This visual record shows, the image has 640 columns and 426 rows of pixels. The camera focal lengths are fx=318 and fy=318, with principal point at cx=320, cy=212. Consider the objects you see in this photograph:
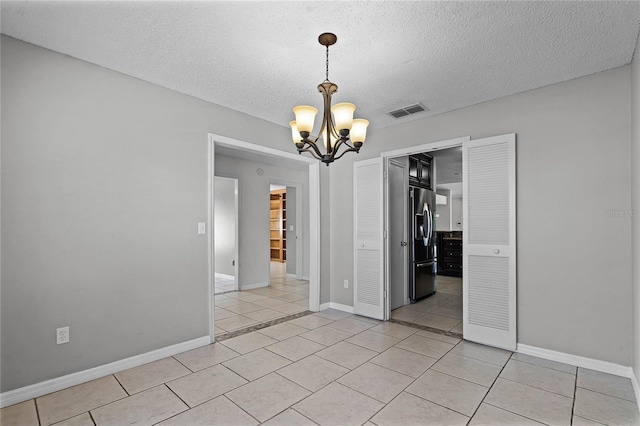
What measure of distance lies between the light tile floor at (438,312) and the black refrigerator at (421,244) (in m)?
0.21

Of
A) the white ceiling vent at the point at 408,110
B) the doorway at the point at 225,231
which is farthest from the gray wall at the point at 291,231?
the white ceiling vent at the point at 408,110

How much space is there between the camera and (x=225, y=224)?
6977 mm

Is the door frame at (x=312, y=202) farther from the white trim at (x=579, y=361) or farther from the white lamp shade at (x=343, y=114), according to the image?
the white trim at (x=579, y=361)

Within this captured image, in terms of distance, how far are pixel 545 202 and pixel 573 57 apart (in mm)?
1215

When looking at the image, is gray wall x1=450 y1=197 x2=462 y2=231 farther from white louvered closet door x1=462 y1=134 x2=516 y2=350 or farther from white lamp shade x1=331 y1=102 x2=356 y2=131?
white lamp shade x1=331 y1=102 x2=356 y2=131

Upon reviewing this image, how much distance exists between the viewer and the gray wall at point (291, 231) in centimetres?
743

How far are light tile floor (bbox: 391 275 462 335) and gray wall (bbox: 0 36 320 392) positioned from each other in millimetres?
2599

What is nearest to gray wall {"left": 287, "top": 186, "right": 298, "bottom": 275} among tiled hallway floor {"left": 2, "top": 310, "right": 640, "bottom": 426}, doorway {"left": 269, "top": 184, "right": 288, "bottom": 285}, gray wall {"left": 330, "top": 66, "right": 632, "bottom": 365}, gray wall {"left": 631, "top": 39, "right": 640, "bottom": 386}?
doorway {"left": 269, "top": 184, "right": 288, "bottom": 285}

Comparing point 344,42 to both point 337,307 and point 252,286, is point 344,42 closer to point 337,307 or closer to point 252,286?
point 337,307

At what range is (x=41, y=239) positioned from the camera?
2338 mm

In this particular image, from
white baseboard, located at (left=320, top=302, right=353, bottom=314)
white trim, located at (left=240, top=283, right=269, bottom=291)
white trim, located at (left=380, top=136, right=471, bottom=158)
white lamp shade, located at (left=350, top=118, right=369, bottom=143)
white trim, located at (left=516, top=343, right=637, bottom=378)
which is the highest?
white trim, located at (left=380, top=136, right=471, bottom=158)

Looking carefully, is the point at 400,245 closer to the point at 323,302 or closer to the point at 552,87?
the point at 323,302

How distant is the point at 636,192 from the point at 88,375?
4352mm

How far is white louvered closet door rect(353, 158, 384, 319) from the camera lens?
4.12 meters
